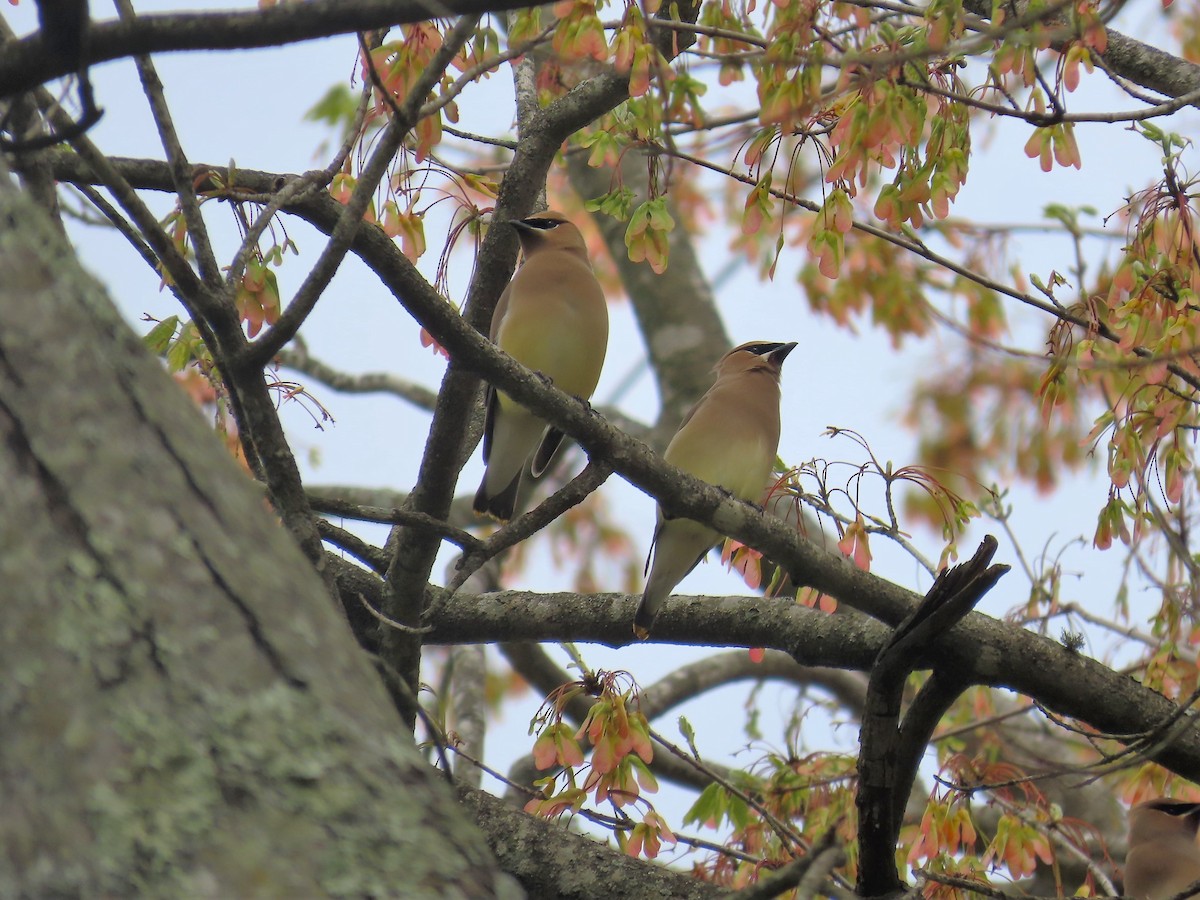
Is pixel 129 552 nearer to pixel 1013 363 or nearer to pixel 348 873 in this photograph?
pixel 348 873

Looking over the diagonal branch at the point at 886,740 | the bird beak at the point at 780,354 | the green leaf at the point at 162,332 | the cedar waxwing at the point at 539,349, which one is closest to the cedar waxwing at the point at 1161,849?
the diagonal branch at the point at 886,740

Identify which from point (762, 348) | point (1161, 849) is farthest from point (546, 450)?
point (1161, 849)

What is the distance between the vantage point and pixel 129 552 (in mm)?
1322

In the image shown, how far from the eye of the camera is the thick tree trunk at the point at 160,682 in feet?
3.99

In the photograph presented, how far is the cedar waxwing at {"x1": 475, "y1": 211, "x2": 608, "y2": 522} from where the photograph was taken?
17.2 feet

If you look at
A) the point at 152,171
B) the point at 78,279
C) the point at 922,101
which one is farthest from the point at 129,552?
the point at 922,101

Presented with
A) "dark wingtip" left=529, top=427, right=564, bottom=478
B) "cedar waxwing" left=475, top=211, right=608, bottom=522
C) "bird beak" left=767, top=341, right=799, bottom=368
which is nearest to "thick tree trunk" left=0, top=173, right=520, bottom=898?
"cedar waxwing" left=475, top=211, right=608, bottom=522

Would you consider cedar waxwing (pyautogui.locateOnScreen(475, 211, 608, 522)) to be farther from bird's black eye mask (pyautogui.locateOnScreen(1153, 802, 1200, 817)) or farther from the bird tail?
bird's black eye mask (pyautogui.locateOnScreen(1153, 802, 1200, 817))

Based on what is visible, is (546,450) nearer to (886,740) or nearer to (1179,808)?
(886,740)

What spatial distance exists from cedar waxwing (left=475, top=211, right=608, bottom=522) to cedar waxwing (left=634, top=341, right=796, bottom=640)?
0.50 metres

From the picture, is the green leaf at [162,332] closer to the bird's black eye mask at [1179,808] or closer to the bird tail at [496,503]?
the bird tail at [496,503]

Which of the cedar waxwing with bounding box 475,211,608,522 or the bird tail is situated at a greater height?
the cedar waxwing with bounding box 475,211,608,522

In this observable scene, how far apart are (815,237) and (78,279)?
2.67m

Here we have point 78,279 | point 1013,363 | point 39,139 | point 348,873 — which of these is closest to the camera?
point 348,873
